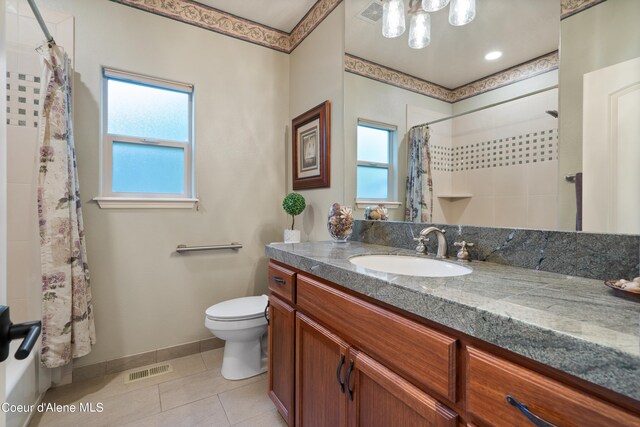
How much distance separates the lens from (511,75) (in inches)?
43.9

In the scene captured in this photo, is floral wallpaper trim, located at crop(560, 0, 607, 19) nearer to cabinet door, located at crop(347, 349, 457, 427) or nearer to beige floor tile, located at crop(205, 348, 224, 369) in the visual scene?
cabinet door, located at crop(347, 349, 457, 427)

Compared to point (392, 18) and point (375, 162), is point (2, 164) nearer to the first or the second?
point (375, 162)

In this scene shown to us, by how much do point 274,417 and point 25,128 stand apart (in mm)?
2240

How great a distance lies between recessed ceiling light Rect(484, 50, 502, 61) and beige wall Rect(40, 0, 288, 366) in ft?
5.74

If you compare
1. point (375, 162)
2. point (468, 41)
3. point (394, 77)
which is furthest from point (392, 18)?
point (375, 162)

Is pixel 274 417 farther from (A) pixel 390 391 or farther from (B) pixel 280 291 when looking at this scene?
(A) pixel 390 391

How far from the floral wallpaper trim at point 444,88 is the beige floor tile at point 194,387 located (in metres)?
2.06

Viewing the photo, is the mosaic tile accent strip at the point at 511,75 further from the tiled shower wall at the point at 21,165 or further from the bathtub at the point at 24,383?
the tiled shower wall at the point at 21,165

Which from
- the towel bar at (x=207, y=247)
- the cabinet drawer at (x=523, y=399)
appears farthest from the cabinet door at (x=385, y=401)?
the towel bar at (x=207, y=247)

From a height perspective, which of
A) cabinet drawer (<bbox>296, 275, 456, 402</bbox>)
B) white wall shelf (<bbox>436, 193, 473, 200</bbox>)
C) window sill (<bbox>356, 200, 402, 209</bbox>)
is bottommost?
cabinet drawer (<bbox>296, 275, 456, 402</bbox>)

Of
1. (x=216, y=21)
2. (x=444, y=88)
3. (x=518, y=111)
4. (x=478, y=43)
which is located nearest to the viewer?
(x=518, y=111)

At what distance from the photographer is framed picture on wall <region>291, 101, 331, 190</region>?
6.79 ft

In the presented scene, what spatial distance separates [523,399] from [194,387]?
192 centimetres

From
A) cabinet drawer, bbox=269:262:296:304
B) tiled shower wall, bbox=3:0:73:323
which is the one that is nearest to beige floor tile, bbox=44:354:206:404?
tiled shower wall, bbox=3:0:73:323
